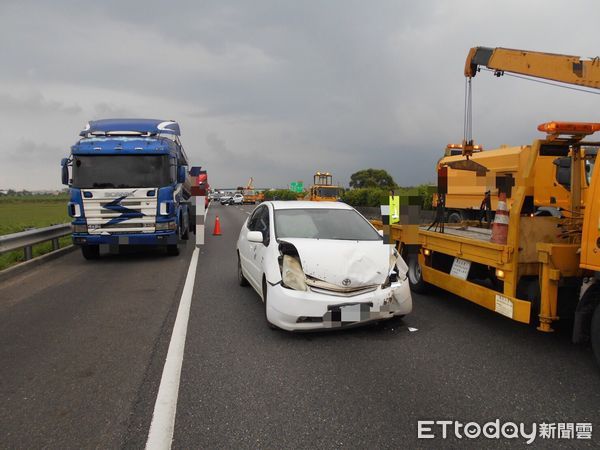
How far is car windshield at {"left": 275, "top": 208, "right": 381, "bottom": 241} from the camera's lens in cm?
641

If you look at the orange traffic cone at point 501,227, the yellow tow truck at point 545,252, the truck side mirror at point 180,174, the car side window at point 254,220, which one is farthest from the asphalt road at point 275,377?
the truck side mirror at point 180,174

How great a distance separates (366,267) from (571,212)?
7.48ft

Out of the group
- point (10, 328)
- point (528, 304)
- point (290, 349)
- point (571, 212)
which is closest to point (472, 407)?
point (528, 304)

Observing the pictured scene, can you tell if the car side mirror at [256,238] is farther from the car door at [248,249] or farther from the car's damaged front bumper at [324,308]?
the car's damaged front bumper at [324,308]

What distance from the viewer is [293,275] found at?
5.44 metres

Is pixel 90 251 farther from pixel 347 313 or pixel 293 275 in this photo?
pixel 347 313

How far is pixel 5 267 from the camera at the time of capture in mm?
10078

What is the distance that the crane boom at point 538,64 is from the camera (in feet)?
26.7

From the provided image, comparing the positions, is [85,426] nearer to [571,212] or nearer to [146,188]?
[571,212]

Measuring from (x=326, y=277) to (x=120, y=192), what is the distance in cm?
763

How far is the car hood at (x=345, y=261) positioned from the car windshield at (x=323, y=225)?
1.29 feet

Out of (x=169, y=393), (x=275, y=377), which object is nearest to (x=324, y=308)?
(x=275, y=377)

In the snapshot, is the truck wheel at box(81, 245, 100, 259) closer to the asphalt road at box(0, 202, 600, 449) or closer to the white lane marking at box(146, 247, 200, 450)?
the asphalt road at box(0, 202, 600, 449)

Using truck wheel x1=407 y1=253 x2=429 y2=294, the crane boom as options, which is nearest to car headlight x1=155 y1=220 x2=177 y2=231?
truck wheel x1=407 y1=253 x2=429 y2=294
